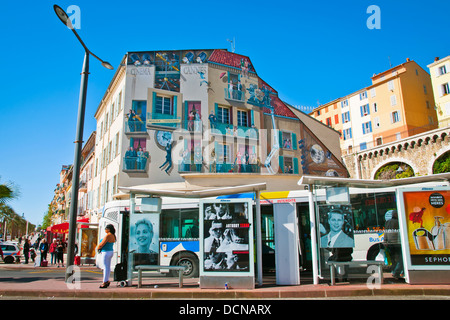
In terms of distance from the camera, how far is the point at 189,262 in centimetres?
1245

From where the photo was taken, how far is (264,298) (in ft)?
26.6

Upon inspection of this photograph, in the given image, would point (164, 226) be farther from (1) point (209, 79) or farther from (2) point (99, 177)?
(2) point (99, 177)

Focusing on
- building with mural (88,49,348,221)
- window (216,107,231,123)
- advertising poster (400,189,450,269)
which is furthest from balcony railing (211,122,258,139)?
advertising poster (400,189,450,269)

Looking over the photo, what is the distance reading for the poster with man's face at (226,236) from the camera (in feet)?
29.6

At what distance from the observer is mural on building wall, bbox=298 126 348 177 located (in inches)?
1107

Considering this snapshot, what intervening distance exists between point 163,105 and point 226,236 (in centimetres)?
1742

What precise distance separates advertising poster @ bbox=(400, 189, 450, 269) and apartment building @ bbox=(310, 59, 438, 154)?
36.3m

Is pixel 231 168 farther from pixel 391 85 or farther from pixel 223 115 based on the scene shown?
pixel 391 85

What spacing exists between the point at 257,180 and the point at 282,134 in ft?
21.3

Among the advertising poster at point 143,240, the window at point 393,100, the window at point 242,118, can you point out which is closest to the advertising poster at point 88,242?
the window at point 242,118

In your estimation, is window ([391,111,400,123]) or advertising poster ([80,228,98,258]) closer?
advertising poster ([80,228,98,258])

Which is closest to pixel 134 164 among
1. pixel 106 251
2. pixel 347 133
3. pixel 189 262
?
pixel 189 262

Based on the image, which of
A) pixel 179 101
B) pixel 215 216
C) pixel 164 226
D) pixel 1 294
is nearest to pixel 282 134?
pixel 179 101

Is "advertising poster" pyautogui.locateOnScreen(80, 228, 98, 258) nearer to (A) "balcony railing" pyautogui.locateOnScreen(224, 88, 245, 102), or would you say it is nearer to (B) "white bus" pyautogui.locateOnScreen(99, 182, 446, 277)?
(B) "white bus" pyautogui.locateOnScreen(99, 182, 446, 277)
